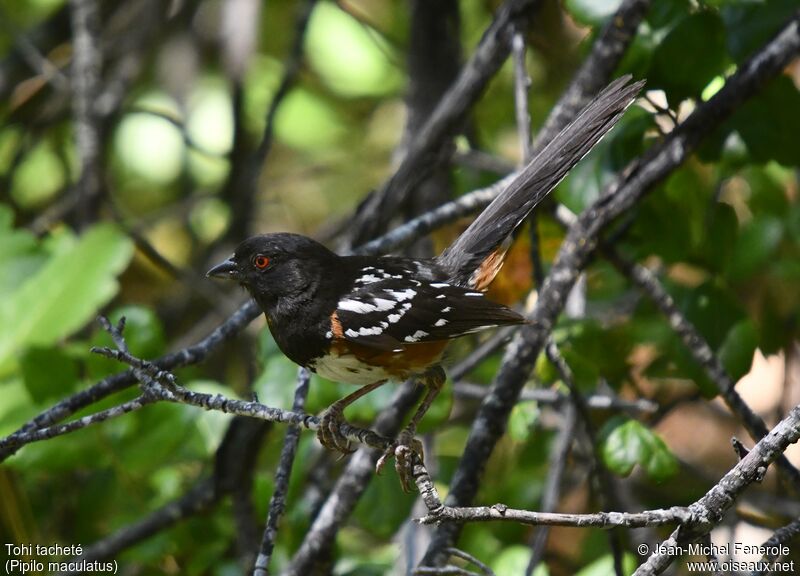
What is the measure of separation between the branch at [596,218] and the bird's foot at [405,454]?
0.19 meters

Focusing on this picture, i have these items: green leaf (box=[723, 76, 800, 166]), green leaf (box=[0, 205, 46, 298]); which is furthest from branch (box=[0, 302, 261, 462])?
green leaf (box=[723, 76, 800, 166])

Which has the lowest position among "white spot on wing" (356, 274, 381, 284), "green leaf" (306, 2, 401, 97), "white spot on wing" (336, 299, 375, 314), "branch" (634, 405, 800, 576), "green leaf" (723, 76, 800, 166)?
"branch" (634, 405, 800, 576)

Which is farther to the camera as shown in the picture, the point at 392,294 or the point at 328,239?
the point at 328,239

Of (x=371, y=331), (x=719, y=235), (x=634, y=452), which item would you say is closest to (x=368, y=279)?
(x=371, y=331)

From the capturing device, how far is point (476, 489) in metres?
2.66

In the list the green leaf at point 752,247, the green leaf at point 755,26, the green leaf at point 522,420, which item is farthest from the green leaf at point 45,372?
the green leaf at point 755,26

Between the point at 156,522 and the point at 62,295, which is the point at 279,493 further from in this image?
the point at 62,295

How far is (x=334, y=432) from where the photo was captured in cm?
271

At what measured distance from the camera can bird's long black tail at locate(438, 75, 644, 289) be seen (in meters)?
2.62

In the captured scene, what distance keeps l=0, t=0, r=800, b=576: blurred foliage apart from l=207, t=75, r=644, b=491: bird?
15 centimetres

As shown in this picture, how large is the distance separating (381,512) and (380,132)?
307 cm

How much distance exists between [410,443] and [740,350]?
102 centimetres

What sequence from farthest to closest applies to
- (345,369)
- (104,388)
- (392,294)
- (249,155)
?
1. (249,155)
2. (392,294)
3. (345,369)
4. (104,388)

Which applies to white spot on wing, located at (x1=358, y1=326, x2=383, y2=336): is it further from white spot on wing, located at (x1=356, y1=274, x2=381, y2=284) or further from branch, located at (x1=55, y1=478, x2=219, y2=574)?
branch, located at (x1=55, y1=478, x2=219, y2=574)
